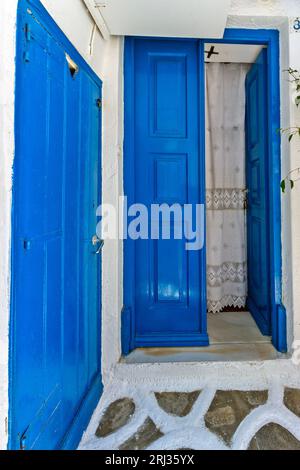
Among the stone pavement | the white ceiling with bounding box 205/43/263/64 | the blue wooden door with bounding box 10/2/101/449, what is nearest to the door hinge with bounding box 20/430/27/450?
the blue wooden door with bounding box 10/2/101/449

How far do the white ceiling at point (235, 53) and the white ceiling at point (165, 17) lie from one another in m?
0.50

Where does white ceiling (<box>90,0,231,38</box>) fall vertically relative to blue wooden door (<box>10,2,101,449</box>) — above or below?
above

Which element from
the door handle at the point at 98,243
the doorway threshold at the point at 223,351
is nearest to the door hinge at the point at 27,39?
the door handle at the point at 98,243

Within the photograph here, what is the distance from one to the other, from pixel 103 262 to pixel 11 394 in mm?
1274

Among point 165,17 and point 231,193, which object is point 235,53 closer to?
point 165,17

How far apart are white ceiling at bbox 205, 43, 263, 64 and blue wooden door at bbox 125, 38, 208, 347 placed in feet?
1.25

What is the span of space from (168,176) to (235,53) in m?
1.35

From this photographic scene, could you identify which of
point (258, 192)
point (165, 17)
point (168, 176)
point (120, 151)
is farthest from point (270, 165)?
point (165, 17)

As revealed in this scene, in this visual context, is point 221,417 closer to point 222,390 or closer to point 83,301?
point 222,390

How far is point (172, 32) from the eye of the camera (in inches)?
88.7

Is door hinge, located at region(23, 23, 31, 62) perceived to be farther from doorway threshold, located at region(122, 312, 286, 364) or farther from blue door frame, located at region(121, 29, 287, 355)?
doorway threshold, located at region(122, 312, 286, 364)

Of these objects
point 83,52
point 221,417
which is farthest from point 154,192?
point 221,417

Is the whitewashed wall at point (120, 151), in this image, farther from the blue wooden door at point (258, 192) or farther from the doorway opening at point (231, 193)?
the doorway opening at point (231, 193)

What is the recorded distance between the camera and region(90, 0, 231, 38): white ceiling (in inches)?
75.6
